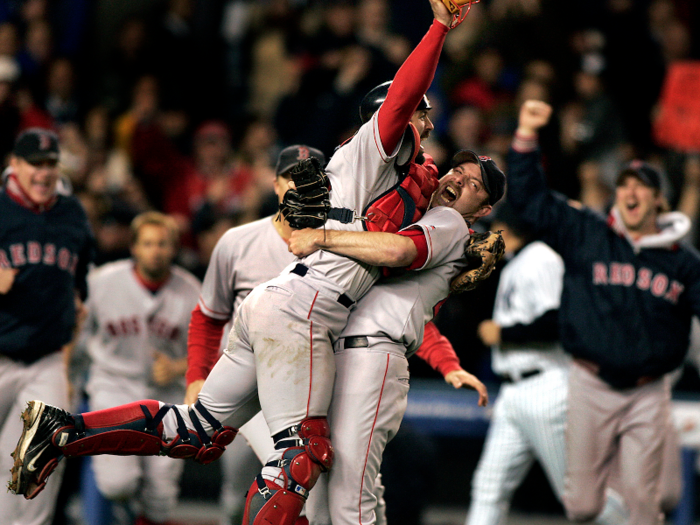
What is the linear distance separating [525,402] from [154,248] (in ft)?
9.51

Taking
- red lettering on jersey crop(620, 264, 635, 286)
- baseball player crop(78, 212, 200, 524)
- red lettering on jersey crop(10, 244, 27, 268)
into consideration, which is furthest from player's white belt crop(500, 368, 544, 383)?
red lettering on jersey crop(10, 244, 27, 268)

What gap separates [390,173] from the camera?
4.05 meters

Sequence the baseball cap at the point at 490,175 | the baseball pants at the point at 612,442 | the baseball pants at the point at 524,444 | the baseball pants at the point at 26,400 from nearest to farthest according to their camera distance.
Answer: the baseball cap at the point at 490,175 → the baseball pants at the point at 26,400 → the baseball pants at the point at 612,442 → the baseball pants at the point at 524,444

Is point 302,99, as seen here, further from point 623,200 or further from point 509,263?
point 623,200

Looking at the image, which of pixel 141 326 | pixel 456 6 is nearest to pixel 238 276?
pixel 456 6

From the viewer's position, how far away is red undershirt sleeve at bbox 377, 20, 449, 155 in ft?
12.4

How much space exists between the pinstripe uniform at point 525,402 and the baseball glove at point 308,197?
9.35ft

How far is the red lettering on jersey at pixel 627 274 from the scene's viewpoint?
5.74m

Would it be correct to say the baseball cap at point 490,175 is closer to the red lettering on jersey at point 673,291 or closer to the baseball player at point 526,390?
the red lettering on jersey at point 673,291

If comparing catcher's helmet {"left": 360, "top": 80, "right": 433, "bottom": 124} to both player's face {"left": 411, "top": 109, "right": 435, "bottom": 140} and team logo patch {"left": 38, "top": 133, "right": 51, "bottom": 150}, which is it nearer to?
player's face {"left": 411, "top": 109, "right": 435, "bottom": 140}

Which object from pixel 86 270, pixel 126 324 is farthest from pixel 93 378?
pixel 86 270

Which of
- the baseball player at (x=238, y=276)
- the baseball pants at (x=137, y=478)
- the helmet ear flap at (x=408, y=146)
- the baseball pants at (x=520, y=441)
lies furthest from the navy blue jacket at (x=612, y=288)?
the baseball pants at (x=137, y=478)

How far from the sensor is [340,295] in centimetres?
396

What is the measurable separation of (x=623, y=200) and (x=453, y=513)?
370 cm
